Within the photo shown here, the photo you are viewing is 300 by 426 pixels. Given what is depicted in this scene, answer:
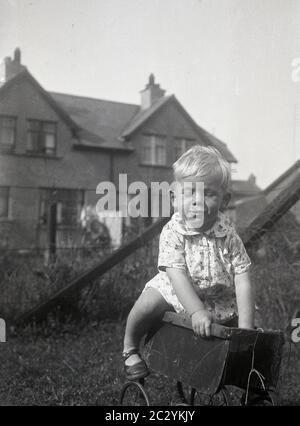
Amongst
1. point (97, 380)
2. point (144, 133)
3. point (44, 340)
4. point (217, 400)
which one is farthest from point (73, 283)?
point (144, 133)

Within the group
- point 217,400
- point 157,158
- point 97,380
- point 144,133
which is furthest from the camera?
point 144,133

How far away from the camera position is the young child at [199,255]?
2213 mm

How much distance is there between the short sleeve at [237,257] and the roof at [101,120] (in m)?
14.5

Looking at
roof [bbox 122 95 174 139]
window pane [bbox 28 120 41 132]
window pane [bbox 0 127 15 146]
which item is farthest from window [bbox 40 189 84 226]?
roof [bbox 122 95 174 139]

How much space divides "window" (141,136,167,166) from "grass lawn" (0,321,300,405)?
10.2 meters

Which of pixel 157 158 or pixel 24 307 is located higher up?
pixel 157 158

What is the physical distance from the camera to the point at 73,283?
430 centimetres

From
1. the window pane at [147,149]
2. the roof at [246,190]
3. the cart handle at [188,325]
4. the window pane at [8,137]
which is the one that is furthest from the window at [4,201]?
the cart handle at [188,325]

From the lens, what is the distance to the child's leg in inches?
88.0

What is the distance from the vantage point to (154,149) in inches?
635

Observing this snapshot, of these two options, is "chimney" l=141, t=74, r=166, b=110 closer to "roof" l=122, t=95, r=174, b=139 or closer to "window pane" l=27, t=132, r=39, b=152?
"roof" l=122, t=95, r=174, b=139

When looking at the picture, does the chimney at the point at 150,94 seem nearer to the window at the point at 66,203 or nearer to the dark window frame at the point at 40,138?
the dark window frame at the point at 40,138
